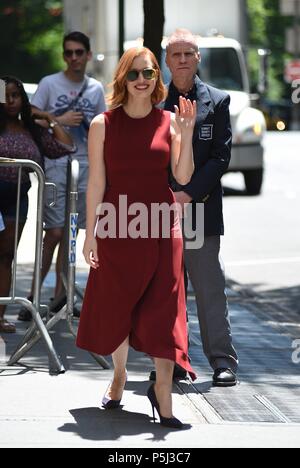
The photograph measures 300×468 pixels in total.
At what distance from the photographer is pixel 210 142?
27.6 feet

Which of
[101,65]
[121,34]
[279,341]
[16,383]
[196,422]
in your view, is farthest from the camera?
[101,65]

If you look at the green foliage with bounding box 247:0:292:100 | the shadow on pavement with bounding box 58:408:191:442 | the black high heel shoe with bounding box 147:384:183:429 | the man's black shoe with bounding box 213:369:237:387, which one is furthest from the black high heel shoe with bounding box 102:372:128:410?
the green foliage with bounding box 247:0:292:100

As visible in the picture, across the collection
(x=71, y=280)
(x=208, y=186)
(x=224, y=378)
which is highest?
(x=208, y=186)

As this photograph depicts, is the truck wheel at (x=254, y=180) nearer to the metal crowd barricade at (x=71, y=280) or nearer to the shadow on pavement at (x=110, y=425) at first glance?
the metal crowd barricade at (x=71, y=280)

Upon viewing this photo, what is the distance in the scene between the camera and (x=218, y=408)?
773cm

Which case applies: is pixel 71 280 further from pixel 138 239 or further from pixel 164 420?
pixel 164 420

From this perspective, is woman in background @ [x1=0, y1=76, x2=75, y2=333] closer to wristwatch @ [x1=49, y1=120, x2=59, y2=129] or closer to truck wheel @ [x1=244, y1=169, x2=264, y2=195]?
wristwatch @ [x1=49, y1=120, x2=59, y2=129]

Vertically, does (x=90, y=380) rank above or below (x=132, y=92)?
below

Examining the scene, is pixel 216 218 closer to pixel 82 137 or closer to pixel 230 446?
pixel 230 446

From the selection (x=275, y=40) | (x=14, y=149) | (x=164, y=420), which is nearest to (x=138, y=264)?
(x=164, y=420)

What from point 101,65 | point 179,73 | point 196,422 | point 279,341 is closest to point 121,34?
point 101,65

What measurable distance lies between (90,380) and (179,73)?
5.87 feet

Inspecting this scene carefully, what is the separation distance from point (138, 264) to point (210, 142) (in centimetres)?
131

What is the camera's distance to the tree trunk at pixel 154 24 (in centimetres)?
1309
